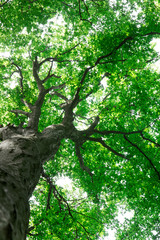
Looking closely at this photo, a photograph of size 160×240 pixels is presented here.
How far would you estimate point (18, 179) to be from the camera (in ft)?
7.57

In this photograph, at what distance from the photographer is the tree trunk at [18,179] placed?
1.39m

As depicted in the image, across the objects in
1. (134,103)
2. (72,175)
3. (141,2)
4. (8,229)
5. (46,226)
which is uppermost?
(141,2)

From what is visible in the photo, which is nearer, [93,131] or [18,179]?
[18,179]

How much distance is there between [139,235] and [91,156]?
5.30 metres

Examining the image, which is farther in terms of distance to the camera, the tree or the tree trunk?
the tree

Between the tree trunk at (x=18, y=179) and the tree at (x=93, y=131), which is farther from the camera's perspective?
the tree at (x=93, y=131)

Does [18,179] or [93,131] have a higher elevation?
[93,131]

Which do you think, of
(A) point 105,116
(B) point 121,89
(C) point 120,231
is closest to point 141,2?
(B) point 121,89

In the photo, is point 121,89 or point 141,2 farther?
point 141,2

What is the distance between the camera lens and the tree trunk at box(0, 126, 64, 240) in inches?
54.7

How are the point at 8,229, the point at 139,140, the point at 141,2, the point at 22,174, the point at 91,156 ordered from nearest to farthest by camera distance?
the point at 8,229 → the point at 22,174 → the point at 139,140 → the point at 91,156 → the point at 141,2

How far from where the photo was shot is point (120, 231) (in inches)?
322

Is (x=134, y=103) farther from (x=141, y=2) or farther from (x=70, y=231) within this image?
(x=141, y=2)

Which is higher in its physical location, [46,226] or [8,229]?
[46,226]
